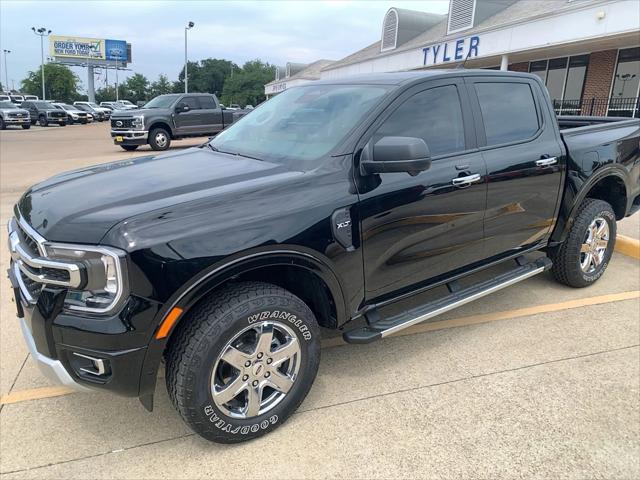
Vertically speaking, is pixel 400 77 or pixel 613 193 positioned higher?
pixel 400 77

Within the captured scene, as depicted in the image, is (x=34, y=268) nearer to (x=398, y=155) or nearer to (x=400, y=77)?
(x=398, y=155)

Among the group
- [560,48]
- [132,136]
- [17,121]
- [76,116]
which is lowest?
[17,121]

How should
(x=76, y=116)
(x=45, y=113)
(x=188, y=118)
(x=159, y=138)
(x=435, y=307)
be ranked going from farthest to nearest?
(x=76, y=116)
(x=45, y=113)
(x=188, y=118)
(x=159, y=138)
(x=435, y=307)

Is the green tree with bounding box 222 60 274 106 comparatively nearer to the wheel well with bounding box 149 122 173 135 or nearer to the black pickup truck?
the wheel well with bounding box 149 122 173 135

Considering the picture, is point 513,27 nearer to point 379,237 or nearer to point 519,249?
point 519,249

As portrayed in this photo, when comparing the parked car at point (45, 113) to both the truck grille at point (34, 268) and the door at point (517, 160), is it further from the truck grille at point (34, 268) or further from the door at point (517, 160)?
the door at point (517, 160)

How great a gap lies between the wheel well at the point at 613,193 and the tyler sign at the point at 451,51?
1680 cm

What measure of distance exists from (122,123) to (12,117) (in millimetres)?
19873

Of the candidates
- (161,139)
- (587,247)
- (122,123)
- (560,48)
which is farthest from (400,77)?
(560,48)

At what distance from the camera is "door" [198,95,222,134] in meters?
17.2

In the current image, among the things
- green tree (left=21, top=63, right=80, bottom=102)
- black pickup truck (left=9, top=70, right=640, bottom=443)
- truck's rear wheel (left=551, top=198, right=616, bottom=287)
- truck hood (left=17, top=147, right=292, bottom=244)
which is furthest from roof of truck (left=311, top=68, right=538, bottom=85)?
green tree (left=21, top=63, right=80, bottom=102)

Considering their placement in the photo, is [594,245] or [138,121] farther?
[138,121]

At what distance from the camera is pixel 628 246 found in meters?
5.48

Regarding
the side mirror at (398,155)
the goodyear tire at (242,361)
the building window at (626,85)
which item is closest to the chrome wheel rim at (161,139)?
the side mirror at (398,155)
